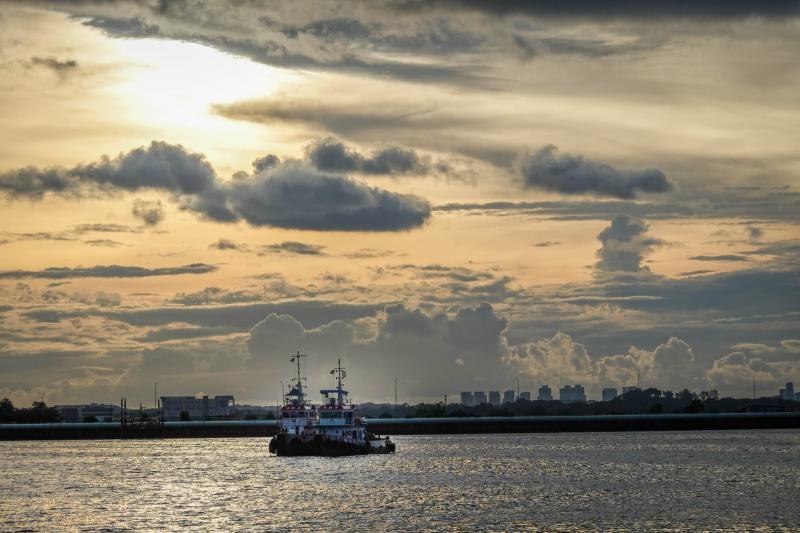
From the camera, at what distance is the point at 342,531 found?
101m

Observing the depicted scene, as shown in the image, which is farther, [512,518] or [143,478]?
[143,478]

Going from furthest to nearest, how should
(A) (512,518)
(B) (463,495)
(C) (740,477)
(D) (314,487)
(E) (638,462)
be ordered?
(E) (638,462), (C) (740,477), (D) (314,487), (B) (463,495), (A) (512,518)

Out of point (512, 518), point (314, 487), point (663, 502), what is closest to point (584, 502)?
point (663, 502)

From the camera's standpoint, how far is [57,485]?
159 m

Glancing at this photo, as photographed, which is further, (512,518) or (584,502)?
(584,502)

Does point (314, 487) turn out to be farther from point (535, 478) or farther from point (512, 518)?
point (512, 518)

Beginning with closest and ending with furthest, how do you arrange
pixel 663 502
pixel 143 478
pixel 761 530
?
pixel 761 530 < pixel 663 502 < pixel 143 478

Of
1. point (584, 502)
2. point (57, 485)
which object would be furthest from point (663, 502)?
point (57, 485)

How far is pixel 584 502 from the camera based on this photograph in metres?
124

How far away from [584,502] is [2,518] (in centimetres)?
5939

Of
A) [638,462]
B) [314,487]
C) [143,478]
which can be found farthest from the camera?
[638,462]

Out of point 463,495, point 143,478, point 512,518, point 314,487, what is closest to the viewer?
point 512,518

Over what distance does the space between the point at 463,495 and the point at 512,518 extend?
24.7 metres

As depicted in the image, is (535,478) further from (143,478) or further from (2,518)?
(2,518)
